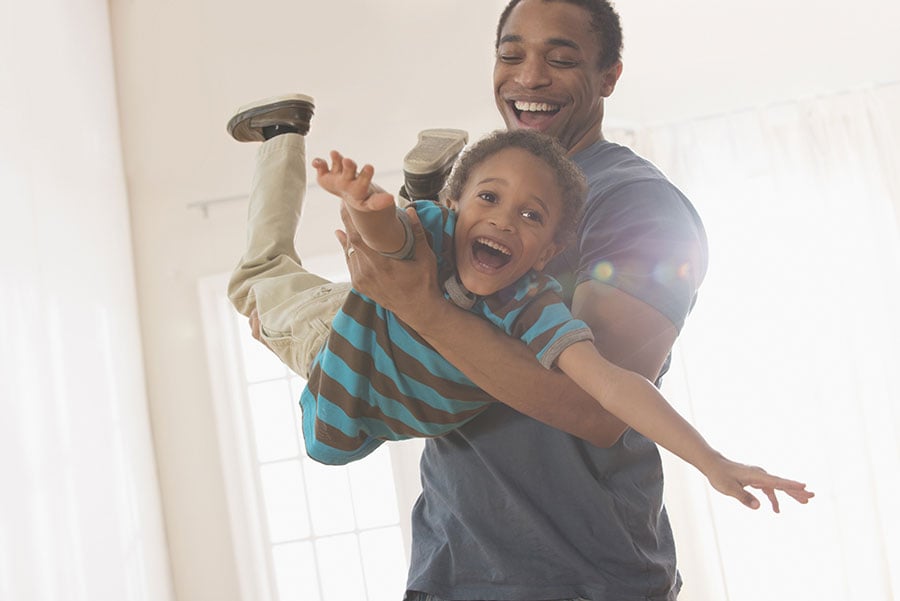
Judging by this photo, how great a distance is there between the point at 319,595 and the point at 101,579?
3.61 ft

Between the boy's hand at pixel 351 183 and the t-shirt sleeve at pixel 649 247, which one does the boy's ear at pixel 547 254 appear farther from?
the boy's hand at pixel 351 183

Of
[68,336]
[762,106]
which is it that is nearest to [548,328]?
[68,336]

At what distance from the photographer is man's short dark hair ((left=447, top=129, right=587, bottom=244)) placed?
1379 millimetres

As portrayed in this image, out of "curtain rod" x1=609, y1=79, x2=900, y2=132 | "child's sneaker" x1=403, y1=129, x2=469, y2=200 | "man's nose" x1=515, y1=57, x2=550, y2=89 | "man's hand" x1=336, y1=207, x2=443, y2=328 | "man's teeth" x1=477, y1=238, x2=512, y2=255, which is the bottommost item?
"man's hand" x1=336, y1=207, x2=443, y2=328

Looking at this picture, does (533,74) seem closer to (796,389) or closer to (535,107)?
(535,107)

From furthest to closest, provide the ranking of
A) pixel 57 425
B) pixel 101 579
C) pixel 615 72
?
pixel 101 579
pixel 57 425
pixel 615 72

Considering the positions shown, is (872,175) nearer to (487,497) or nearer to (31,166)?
(31,166)

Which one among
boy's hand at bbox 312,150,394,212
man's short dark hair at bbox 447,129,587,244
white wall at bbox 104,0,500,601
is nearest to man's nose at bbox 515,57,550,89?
man's short dark hair at bbox 447,129,587,244

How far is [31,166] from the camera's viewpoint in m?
3.31

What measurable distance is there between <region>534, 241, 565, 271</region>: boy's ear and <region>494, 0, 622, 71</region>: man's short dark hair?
16.1 inches

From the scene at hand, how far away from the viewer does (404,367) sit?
1.30 m

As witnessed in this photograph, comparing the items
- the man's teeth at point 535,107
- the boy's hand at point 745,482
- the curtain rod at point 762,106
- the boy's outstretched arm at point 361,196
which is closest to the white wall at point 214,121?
the curtain rod at point 762,106

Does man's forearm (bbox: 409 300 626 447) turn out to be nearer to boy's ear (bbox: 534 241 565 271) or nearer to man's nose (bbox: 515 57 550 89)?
boy's ear (bbox: 534 241 565 271)

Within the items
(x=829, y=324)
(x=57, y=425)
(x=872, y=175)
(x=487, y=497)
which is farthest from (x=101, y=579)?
(x=872, y=175)
